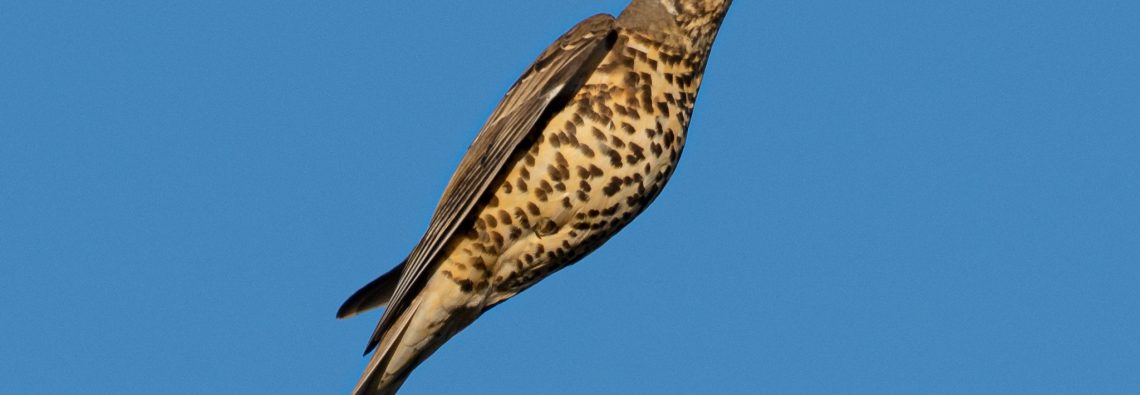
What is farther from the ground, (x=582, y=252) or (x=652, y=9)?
(x=652, y=9)

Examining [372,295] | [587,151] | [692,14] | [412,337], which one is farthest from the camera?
[372,295]

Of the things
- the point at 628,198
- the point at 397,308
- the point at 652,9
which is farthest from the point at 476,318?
the point at 652,9

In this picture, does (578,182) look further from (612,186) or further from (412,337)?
(412,337)

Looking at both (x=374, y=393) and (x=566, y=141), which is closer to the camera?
(x=566, y=141)

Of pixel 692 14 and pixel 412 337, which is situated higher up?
pixel 692 14

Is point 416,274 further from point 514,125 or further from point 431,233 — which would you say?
point 514,125

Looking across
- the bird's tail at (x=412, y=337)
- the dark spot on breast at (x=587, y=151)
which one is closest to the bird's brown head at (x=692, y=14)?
the dark spot on breast at (x=587, y=151)

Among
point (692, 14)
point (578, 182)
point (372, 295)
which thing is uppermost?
point (692, 14)

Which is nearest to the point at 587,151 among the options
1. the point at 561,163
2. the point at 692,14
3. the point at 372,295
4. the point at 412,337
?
the point at 561,163
